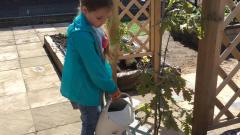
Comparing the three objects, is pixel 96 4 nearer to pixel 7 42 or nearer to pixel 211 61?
pixel 211 61

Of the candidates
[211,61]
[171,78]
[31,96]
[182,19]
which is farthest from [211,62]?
[31,96]

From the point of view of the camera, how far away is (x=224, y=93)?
4590 millimetres

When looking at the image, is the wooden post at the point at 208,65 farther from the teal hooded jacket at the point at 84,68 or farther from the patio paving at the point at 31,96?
the teal hooded jacket at the point at 84,68

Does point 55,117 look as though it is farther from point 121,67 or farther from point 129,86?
point 121,67

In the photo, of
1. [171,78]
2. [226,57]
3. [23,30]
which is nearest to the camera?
[171,78]

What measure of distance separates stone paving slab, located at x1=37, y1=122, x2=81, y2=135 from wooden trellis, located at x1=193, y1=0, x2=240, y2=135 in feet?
4.22

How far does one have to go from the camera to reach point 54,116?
13.0 feet

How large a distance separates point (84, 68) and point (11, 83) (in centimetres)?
294

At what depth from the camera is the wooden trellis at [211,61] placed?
267 cm

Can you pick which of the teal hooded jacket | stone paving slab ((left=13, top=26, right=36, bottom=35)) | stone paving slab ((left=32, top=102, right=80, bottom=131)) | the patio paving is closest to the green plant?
the teal hooded jacket

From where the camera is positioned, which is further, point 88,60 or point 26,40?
point 26,40

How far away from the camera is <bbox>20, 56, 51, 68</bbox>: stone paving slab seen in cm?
581

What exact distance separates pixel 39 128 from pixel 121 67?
6.69 ft

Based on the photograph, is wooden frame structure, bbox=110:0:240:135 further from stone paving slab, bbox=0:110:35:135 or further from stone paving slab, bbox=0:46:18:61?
stone paving slab, bbox=0:46:18:61
